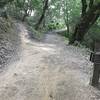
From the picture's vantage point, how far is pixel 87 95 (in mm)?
5797

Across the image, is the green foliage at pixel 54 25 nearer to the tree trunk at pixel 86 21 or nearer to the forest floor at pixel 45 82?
the tree trunk at pixel 86 21

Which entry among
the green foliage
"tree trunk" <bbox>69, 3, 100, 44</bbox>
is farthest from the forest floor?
the green foliage

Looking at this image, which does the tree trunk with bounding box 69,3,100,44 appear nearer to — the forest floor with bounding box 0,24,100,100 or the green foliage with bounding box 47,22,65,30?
the forest floor with bounding box 0,24,100,100

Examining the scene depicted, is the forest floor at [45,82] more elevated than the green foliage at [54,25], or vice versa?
the forest floor at [45,82]

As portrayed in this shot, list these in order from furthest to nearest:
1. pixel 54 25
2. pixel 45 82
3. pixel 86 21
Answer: pixel 54 25 → pixel 86 21 → pixel 45 82

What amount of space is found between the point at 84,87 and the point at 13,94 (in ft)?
6.66

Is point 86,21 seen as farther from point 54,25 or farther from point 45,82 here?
point 54,25

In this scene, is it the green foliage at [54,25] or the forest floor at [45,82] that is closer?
the forest floor at [45,82]

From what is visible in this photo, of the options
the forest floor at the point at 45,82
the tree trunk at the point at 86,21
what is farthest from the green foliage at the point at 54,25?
the forest floor at the point at 45,82

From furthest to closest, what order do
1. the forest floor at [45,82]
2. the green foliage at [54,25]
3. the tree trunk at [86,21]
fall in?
the green foliage at [54,25] < the tree trunk at [86,21] < the forest floor at [45,82]

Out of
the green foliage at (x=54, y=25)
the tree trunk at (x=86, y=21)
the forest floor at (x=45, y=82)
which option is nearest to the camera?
the forest floor at (x=45, y=82)

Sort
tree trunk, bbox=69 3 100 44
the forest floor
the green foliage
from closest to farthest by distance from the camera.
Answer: the forest floor < tree trunk, bbox=69 3 100 44 < the green foliage

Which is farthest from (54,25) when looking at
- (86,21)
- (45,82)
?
(45,82)

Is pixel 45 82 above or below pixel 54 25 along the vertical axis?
above
